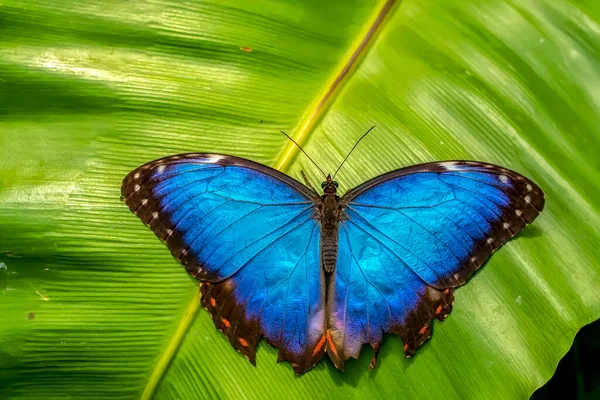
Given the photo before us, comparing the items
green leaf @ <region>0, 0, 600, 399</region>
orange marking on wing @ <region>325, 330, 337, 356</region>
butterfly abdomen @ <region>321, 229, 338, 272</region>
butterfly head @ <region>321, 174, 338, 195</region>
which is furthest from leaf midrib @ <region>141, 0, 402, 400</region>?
orange marking on wing @ <region>325, 330, 337, 356</region>

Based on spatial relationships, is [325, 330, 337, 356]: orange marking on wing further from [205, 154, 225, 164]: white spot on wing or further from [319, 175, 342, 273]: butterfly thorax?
[205, 154, 225, 164]: white spot on wing

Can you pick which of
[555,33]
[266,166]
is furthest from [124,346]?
[555,33]

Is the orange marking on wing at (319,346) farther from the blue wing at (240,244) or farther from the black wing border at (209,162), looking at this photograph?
the black wing border at (209,162)

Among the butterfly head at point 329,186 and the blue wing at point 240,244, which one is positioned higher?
the butterfly head at point 329,186

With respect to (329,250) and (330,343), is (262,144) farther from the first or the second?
(330,343)

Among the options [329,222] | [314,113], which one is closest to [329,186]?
[329,222]

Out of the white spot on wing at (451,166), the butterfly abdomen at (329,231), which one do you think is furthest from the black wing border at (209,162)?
the white spot on wing at (451,166)
